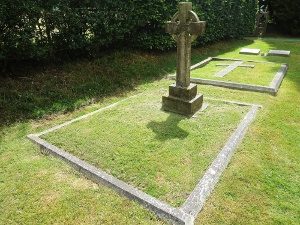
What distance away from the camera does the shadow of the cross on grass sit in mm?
5434

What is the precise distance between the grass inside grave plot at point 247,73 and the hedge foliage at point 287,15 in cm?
1395

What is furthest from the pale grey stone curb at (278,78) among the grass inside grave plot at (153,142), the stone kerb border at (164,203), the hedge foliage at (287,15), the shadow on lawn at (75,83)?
the hedge foliage at (287,15)

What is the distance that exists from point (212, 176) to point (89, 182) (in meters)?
1.85

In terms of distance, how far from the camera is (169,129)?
5711 mm

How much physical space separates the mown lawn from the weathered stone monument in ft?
4.73

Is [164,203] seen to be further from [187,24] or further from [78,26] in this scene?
[78,26]

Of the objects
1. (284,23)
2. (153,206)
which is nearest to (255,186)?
(153,206)

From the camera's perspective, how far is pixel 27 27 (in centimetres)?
727

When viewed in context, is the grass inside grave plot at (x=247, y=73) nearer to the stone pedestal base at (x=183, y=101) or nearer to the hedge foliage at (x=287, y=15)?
the stone pedestal base at (x=183, y=101)

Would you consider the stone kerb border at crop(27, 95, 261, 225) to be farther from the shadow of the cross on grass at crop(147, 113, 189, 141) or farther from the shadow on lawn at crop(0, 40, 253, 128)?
the shadow on lawn at crop(0, 40, 253, 128)

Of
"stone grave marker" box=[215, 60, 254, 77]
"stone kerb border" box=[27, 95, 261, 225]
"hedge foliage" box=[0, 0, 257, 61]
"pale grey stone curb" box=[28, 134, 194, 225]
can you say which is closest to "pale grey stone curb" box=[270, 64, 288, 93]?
"stone grave marker" box=[215, 60, 254, 77]

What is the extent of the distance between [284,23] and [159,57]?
55.3 feet

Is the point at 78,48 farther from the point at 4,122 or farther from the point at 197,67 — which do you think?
the point at 197,67

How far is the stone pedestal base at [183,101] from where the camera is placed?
20.9 ft
